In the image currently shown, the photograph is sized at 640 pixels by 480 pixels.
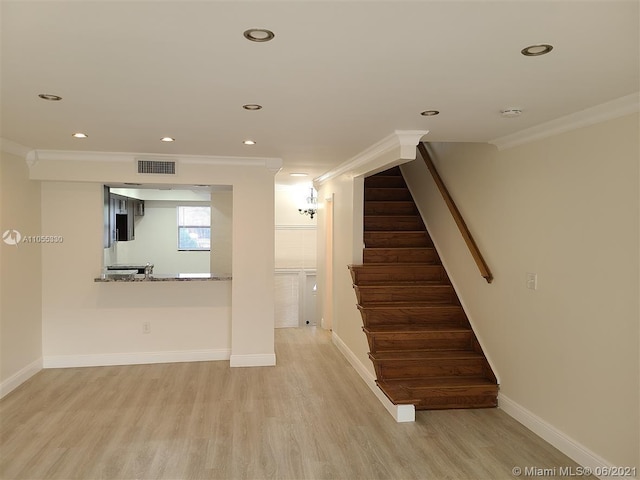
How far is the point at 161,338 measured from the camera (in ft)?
16.9

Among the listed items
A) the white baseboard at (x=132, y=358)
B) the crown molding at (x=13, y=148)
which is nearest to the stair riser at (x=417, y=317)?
the white baseboard at (x=132, y=358)

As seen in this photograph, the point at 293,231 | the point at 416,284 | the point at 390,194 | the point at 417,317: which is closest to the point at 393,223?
the point at 390,194

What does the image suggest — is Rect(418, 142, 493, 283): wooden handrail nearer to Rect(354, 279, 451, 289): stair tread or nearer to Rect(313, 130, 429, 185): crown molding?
Rect(354, 279, 451, 289): stair tread

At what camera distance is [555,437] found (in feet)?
10.6

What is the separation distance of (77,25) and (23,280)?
357cm

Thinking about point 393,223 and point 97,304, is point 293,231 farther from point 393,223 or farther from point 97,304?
point 97,304

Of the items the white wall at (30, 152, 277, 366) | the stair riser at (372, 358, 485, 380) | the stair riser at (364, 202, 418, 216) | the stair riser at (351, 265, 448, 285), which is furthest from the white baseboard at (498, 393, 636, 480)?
the stair riser at (364, 202, 418, 216)

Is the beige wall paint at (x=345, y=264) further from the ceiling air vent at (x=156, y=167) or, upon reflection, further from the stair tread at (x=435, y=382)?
the ceiling air vent at (x=156, y=167)

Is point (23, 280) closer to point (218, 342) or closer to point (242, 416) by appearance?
point (218, 342)

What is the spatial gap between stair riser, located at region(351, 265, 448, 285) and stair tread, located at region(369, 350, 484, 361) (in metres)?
0.96

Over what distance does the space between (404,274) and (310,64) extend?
3403mm

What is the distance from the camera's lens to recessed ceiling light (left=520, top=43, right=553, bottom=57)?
187cm

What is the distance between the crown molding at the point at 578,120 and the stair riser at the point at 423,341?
1812 mm

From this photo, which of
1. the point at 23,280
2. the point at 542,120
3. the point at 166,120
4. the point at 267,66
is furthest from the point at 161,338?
the point at 542,120
